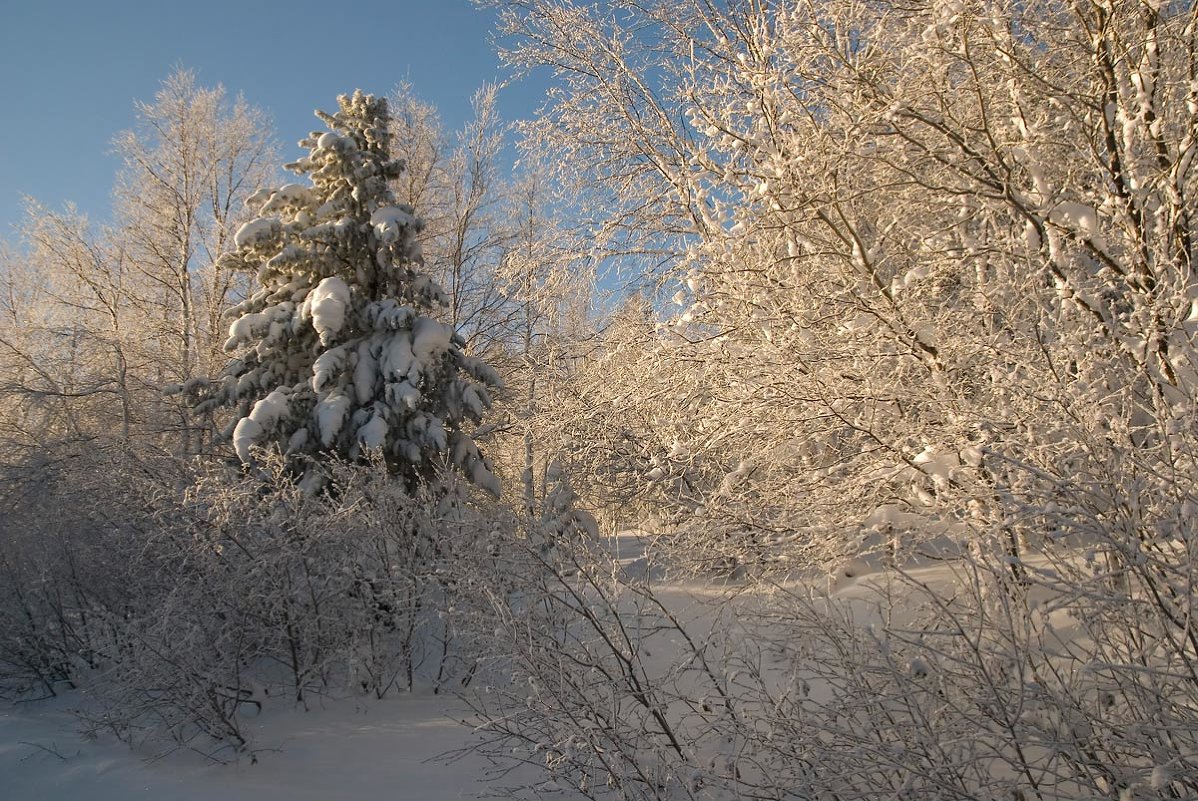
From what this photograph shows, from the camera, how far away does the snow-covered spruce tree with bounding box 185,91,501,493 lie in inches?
376

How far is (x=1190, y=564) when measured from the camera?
2.43 m

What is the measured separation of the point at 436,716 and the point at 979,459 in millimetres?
4963

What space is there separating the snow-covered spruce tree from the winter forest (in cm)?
12

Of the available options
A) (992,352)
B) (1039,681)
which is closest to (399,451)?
(992,352)

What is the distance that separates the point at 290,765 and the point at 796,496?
169 inches

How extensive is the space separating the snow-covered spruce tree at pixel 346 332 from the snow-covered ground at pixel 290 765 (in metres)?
3.61

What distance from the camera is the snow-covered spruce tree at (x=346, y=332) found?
31.3 ft

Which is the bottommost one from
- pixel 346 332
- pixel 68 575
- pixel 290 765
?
pixel 290 765

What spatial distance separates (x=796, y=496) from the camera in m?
5.20

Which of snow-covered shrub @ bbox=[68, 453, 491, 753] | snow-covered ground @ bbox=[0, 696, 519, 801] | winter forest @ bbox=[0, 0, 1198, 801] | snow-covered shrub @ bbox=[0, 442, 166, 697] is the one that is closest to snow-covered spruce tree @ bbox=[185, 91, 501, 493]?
winter forest @ bbox=[0, 0, 1198, 801]

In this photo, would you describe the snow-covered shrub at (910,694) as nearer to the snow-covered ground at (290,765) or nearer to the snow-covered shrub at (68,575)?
the snow-covered ground at (290,765)

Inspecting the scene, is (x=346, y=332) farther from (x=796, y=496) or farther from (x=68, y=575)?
(x=796, y=496)

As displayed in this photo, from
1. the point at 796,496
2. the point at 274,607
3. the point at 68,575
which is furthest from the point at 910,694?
the point at 68,575

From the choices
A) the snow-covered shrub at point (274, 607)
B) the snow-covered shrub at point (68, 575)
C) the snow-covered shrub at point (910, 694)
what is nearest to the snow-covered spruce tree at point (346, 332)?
the snow-covered shrub at point (68, 575)
